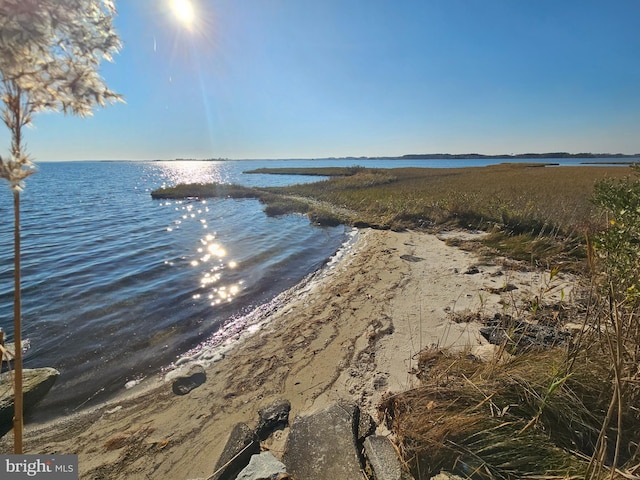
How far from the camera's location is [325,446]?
11.5 feet

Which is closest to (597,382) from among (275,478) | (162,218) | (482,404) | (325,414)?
(482,404)

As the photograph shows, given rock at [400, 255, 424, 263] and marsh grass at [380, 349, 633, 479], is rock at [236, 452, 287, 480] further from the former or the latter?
rock at [400, 255, 424, 263]

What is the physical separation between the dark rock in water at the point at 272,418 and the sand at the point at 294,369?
170 mm

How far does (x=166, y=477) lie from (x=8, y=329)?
746cm

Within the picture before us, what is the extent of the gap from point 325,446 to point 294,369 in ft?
7.90

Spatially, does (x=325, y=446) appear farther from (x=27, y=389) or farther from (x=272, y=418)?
(x=27, y=389)

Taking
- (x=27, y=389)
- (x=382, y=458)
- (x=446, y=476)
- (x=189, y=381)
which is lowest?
(x=189, y=381)

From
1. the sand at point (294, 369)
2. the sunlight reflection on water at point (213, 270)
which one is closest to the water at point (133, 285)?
the sunlight reflection on water at point (213, 270)

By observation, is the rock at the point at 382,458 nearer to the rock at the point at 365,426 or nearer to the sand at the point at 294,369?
the rock at the point at 365,426

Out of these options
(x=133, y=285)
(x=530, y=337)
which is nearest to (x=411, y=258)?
(x=530, y=337)

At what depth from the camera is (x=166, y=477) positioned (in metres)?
3.77

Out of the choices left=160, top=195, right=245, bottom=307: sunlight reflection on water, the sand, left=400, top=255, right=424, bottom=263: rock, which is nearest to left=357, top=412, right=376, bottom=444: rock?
the sand

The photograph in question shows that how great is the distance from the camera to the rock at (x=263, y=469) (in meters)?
3.05

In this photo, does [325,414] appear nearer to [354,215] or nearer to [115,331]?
[115,331]
